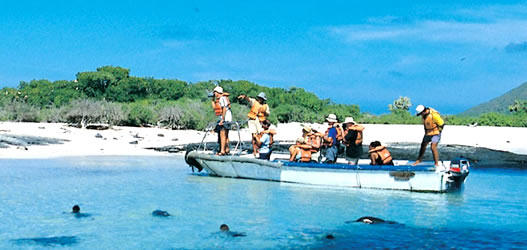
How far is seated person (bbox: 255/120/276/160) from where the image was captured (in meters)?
16.3

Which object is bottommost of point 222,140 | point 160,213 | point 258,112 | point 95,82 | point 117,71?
point 160,213

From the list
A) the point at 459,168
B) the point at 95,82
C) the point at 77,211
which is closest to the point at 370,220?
the point at 459,168

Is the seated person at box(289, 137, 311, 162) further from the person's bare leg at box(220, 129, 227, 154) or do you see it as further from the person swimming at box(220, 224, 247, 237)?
the person swimming at box(220, 224, 247, 237)

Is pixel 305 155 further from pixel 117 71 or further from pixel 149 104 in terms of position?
pixel 117 71

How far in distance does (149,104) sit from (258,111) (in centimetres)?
2833

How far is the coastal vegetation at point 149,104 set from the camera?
35.4 metres

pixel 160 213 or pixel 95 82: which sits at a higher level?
pixel 95 82

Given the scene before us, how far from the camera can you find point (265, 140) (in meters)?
16.5

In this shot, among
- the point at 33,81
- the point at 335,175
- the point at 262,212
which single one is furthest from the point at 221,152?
the point at 33,81

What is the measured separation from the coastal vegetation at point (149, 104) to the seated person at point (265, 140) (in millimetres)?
18415

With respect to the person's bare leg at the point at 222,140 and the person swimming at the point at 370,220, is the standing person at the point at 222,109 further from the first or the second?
the person swimming at the point at 370,220

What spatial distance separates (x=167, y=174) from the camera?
1786 centimetres

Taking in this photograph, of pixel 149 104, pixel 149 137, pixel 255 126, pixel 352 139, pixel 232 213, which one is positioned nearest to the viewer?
pixel 232 213

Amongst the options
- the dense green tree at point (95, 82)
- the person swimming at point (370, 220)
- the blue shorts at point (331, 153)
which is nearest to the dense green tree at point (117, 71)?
the dense green tree at point (95, 82)
